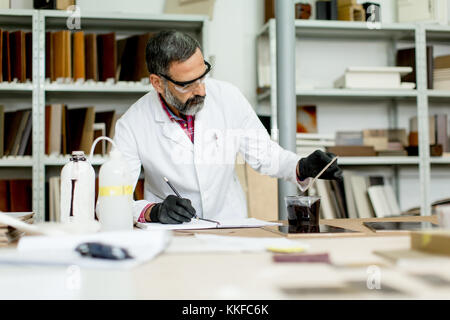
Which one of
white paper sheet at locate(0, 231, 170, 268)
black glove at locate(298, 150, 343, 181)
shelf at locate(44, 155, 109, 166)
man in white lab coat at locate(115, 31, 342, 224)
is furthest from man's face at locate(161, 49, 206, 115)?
shelf at locate(44, 155, 109, 166)

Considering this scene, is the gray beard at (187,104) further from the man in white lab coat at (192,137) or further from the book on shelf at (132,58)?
the book on shelf at (132,58)

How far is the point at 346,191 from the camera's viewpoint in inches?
119

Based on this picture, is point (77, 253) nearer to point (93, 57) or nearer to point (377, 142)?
point (93, 57)

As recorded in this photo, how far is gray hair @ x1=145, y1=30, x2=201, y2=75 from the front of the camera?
5.23 feet

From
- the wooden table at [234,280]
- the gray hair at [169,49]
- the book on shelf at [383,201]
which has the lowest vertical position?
the book on shelf at [383,201]

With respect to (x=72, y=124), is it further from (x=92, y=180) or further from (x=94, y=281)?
(x=94, y=281)

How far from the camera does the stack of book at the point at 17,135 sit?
2.68m

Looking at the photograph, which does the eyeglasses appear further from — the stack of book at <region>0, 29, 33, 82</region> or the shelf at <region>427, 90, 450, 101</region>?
the shelf at <region>427, 90, 450, 101</region>

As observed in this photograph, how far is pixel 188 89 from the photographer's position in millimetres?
1651

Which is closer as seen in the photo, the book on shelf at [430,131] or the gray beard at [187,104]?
Result: the gray beard at [187,104]

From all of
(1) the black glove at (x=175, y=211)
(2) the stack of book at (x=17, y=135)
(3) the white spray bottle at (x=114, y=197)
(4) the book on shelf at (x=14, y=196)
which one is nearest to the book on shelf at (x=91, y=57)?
(2) the stack of book at (x=17, y=135)

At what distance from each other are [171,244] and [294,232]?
305 mm

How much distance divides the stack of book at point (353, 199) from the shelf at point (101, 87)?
4.01 ft

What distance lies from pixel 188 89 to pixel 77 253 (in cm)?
105
